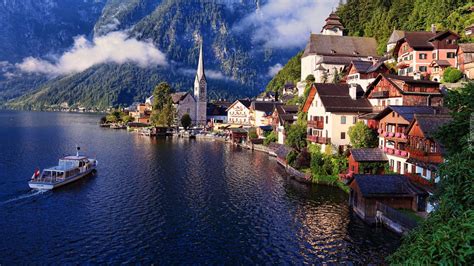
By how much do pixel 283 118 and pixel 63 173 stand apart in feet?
166

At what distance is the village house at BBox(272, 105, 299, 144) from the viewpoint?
89.2 meters

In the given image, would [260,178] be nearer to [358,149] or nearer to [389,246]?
[358,149]

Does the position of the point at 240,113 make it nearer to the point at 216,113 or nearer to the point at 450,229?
the point at 216,113

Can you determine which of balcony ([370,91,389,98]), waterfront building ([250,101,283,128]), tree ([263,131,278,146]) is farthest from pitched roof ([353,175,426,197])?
waterfront building ([250,101,283,128])

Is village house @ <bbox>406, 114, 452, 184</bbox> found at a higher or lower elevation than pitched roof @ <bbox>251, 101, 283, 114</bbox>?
lower

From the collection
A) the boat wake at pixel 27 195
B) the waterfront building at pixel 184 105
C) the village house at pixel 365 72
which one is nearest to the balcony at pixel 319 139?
the village house at pixel 365 72

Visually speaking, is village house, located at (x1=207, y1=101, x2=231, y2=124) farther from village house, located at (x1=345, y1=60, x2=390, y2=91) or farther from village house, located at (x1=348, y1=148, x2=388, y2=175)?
village house, located at (x1=348, y1=148, x2=388, y2=175)

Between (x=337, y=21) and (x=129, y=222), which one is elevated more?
(x=337, y=21)

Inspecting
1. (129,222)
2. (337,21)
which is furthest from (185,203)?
(337,21)

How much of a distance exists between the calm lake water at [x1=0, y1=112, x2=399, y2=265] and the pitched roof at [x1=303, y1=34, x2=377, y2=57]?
5576 cm

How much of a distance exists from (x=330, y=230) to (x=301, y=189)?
16.7 metres

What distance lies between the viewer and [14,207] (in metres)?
44.8

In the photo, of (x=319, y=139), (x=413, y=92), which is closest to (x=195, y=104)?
(x=319, y=139)

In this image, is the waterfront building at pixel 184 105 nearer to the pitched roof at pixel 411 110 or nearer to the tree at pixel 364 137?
the tree at pixel 364 137
